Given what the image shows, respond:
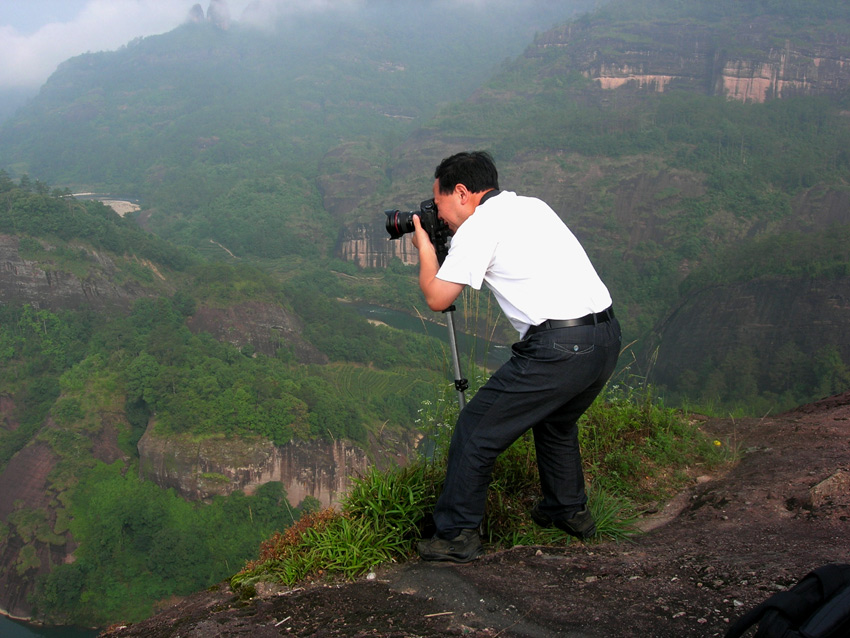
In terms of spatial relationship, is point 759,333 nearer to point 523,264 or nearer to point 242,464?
point 242,464

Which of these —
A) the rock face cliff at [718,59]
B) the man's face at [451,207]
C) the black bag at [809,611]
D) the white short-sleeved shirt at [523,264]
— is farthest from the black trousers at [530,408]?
the rock face cliff at [718,59]

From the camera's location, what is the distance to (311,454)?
3095cm

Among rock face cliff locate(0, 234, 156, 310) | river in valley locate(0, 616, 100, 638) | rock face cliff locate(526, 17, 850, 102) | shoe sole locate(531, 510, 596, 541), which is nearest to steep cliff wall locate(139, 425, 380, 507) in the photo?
river in valley locate(0, 616, 100, 638)

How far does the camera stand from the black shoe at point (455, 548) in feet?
8.94

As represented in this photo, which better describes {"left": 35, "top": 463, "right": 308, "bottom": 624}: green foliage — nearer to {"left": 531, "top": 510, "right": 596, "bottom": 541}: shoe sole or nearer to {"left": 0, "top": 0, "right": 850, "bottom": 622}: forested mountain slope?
{"left": 0, "top": 0, "right": 850, "bottom": 622}: forested mountain slope

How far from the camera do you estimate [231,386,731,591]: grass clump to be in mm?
2830

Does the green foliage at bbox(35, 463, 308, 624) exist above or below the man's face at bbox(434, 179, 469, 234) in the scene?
below

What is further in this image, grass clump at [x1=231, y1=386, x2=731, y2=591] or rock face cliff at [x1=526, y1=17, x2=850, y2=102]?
rock face cliff at [x1=526, y1=17, x2=850, y2=102]

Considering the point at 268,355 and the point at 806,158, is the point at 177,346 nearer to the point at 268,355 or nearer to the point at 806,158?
the point at 268,355

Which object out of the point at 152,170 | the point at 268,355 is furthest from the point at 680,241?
the point at 152,170

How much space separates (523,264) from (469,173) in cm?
52

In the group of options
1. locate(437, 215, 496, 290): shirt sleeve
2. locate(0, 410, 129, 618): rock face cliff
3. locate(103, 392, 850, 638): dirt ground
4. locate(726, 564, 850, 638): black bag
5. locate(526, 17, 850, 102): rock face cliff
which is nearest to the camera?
locate(726, 564, 850, 638): black bag

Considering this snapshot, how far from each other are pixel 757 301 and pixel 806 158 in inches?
1482

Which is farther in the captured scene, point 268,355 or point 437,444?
point 268,355
